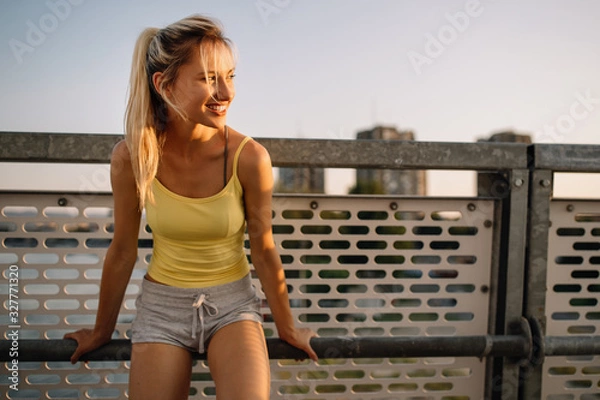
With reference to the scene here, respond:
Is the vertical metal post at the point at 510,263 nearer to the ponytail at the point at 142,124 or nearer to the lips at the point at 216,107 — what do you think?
the lips at the point at 216,107

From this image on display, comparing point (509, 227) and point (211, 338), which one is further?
point (509, 227)

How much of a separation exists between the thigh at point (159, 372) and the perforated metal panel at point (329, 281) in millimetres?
552

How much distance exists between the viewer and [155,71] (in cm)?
194

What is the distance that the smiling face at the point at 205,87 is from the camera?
188cm

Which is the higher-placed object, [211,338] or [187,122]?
[187,122]

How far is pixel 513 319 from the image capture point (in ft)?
7.82

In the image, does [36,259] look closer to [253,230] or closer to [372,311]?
[253,230]

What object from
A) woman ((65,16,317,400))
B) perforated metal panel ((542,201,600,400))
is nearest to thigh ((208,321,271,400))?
woman ((65,16,317,400))

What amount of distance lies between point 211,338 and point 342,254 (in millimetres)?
741

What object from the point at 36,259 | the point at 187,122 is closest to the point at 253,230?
the point at 187,122

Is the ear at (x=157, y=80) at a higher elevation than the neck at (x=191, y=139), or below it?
higher

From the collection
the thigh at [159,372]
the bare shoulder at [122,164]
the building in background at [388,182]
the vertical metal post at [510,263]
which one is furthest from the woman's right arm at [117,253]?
the building in background at [388,182]

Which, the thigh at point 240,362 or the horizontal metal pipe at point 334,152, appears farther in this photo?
the horizontal metal pipe at point 334,152

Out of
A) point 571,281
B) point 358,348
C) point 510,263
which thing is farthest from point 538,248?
point 358,348
